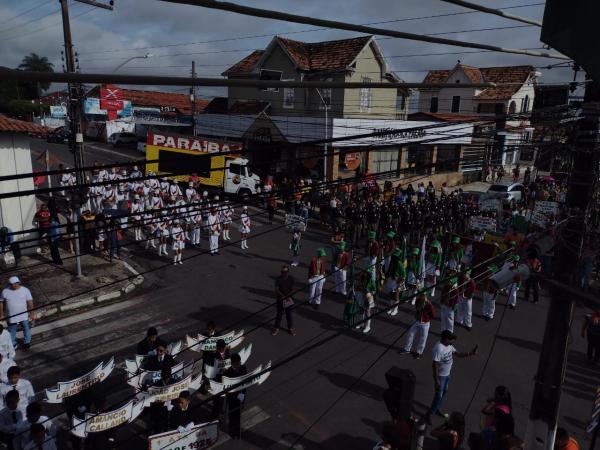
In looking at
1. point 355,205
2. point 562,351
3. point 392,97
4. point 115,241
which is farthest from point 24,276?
point 392,97

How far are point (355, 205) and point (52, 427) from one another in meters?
13.7

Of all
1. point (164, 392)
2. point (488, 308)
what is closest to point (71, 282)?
point (164, 392)

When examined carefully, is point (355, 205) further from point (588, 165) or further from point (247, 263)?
point (588, 165)

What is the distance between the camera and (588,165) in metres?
4.40

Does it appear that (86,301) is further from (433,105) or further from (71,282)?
(433,105)

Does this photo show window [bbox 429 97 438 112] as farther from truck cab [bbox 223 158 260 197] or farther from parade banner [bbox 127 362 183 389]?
parade banner [bbox 127 362 183 389]

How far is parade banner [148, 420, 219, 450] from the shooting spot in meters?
5.63

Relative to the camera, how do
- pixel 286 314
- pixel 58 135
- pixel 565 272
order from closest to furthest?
pixel 565 272 → pixel 286 314 → pixel 58 135

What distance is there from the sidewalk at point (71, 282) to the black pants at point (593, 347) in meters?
9.93

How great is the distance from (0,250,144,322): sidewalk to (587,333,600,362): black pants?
9.93 m

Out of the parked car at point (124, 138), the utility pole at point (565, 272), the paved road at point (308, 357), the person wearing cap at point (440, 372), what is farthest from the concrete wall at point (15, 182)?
the parked car at point (124, 138)

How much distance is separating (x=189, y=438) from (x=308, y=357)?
3.36 meters

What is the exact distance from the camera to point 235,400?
681cm

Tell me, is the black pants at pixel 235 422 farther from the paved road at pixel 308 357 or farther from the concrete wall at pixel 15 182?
the concrete wall at pixel 15 182
